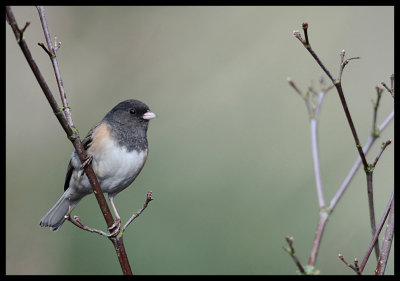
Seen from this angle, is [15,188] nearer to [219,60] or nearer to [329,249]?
[219,60]

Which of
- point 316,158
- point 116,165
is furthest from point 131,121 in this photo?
point 316,158

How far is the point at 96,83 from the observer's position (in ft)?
10.6

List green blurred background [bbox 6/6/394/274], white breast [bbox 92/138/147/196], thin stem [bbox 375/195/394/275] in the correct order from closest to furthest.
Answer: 1. thin stem [bbox 375/195/394/275]
2. white breast [bbox 92/138/147/196]
3. green blurred background [bbox 6/6/394/274]

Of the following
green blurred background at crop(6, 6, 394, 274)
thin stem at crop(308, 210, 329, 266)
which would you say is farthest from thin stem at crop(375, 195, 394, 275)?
green blurred background at crop(6, 6, 394, 274)

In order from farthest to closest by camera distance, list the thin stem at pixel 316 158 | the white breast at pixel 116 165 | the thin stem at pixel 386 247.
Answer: the white breast at pixel 116 165 < the thin stem at pixel 316 158 < the thin stem at pixel 386 247

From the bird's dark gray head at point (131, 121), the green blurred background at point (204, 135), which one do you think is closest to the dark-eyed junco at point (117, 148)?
A: the bird's dark gray head at point (131, 121)

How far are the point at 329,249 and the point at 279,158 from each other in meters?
0.61

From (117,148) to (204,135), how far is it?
1.26 metres

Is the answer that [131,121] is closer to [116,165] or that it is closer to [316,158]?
[116,165]

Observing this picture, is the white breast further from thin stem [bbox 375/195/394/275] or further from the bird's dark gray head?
thin stem [bbox 375/195/394/275]

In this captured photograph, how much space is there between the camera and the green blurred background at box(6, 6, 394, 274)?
2.61 metres

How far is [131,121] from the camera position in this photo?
6.46 ft

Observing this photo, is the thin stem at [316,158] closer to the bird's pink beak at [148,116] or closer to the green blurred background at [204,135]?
the bird's pink beak at [148,116]

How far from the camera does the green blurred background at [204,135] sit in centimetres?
261
